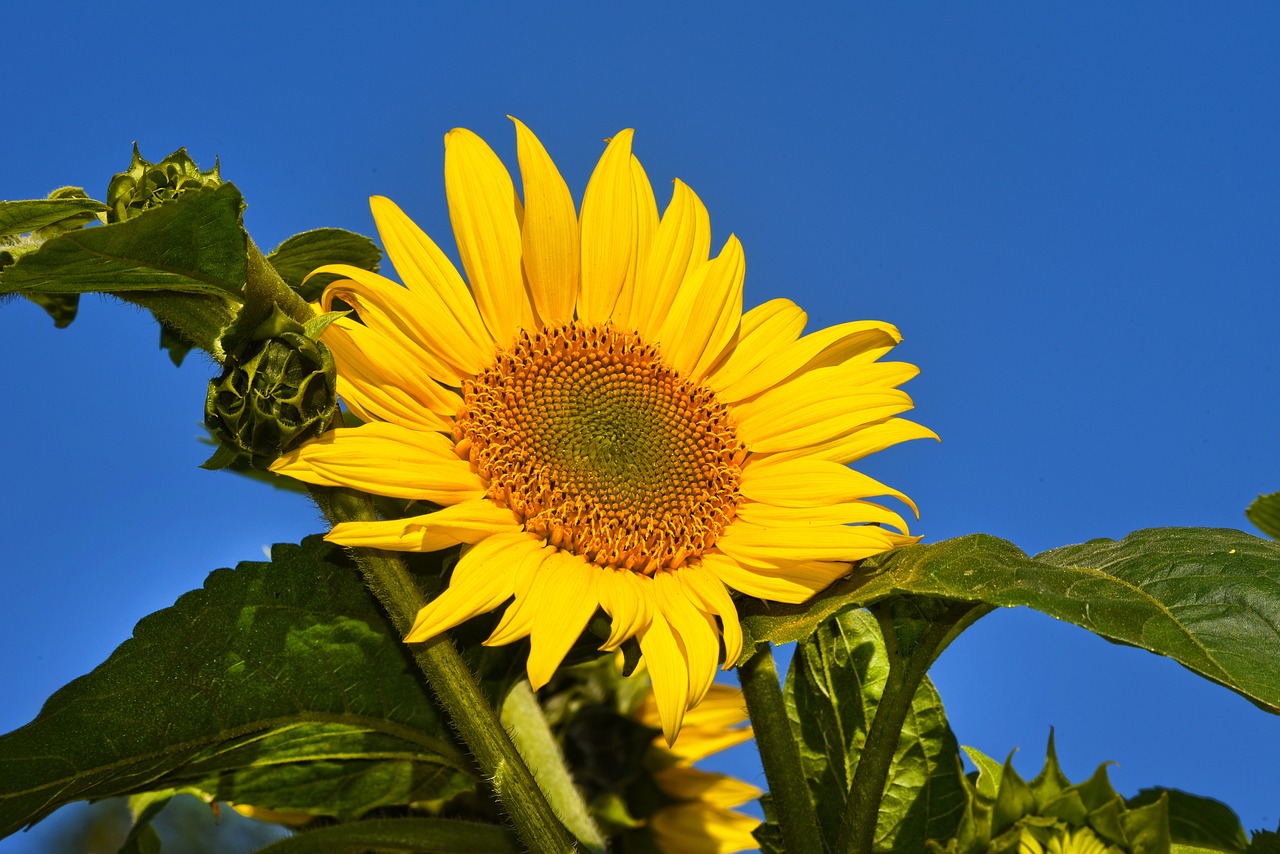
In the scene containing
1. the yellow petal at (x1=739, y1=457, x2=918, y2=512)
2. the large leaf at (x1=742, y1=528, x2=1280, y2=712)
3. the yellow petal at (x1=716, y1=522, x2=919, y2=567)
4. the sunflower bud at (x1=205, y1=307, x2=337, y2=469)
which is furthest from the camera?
the yellow petal at (x1=739, y1=457, x2=918, y2=512)

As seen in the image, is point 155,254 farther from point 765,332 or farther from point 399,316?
point 765,332

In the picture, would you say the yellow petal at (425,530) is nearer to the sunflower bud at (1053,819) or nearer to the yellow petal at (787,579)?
the yellow petal at (787,579)

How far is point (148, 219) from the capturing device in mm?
1201

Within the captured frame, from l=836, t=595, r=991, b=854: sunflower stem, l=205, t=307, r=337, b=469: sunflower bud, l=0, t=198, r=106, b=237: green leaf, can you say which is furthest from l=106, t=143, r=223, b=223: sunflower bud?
l=836, t=595, r=991, b=854: sunflower stem

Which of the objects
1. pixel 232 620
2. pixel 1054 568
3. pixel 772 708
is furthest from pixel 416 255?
pixel 1054 568

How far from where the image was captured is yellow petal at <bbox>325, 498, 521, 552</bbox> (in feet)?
4.19

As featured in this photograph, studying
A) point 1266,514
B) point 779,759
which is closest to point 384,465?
point 779,759

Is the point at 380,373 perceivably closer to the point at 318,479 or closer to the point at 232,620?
the point at 318,479

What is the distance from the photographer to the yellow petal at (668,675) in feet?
4.28

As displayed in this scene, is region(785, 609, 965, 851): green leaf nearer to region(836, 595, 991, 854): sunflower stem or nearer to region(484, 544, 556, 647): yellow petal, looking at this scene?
region(836, 595, 991, 854): sunflower stem

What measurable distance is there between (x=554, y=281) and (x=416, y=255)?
204 mm

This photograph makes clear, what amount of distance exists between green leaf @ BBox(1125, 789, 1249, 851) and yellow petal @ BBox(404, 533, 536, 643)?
102 centimetres

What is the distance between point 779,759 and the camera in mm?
1440

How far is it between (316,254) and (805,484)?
68cm
